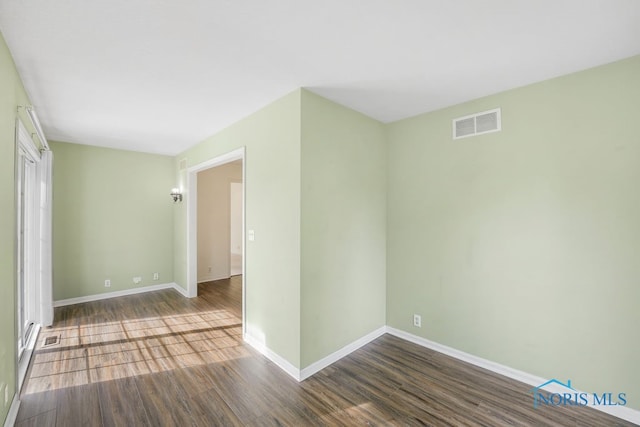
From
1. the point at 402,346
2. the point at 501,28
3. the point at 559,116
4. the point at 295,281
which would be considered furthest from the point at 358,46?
the point at 402,346

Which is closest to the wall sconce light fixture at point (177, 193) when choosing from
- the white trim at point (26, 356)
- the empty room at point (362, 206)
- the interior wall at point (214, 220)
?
the interior wall at point (214, 220)

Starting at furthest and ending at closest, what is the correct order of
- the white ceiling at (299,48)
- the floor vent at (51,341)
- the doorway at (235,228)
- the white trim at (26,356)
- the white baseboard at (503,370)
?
1. the doorway at (235,228)
2. the floor vent at (51,341)
3. the white trim at (26,356)
4. the white baseboard at (503,370)
5. the white ceiling at (299,48)

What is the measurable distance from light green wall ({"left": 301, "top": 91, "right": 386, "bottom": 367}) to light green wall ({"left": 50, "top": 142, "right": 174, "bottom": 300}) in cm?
406

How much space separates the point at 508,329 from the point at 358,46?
276 centimetres

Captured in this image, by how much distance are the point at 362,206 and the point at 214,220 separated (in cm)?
409

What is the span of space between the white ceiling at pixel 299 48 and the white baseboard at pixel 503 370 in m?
2.59

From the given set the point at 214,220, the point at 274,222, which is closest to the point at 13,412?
the point at 274,222

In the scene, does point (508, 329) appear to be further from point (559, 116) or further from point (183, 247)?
point (183, 247)

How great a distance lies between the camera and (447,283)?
2.97m

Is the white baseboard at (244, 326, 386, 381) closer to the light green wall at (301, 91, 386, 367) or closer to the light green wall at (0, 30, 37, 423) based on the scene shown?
the light green wall at (301, 91, 386, 367)

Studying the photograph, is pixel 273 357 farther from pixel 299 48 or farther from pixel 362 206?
pixel 299 48

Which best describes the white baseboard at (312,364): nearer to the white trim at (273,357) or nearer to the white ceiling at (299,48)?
the white trim at (273,357)

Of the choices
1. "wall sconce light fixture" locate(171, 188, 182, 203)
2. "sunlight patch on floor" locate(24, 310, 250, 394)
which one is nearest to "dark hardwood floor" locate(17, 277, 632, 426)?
"sunlight patch on floor" locate(24, 310, 250, 394)

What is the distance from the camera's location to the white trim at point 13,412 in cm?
188
